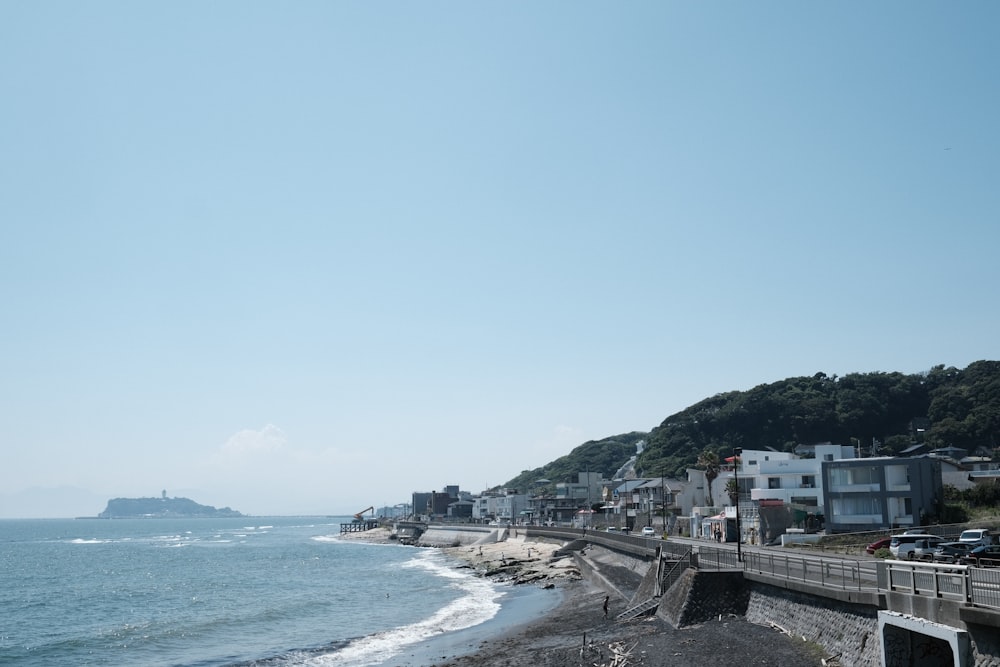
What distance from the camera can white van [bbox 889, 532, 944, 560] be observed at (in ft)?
120

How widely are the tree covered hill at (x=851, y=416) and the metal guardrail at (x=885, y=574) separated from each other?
85326 millimetres

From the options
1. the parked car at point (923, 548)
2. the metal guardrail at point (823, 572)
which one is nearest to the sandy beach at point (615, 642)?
the metal guardrail at point (823, 572)

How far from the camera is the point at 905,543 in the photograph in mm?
37531

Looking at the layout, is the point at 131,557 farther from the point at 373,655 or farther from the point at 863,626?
the point at 863,626

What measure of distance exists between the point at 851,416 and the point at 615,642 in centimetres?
11736

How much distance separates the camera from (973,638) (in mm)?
16141

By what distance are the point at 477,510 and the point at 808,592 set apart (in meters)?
158

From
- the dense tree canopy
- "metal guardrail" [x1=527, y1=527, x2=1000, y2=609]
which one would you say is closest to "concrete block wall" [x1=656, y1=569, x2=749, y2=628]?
"metal guardrail" [x1=527, y1=527, x2=1000, y2=609]

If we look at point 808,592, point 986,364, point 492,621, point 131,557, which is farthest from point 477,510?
point 808,592

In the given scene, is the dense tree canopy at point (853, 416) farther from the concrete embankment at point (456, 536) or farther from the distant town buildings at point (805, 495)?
the concrete embankment at point (456, 536)

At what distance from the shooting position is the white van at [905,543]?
120 ft

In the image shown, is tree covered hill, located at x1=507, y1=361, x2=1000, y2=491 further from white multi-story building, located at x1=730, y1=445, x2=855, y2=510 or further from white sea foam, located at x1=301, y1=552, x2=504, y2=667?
white sea foam, located at x1=301, y1=552, x2=504, y2=667

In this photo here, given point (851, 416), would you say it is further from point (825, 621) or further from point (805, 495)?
point (825, 621)

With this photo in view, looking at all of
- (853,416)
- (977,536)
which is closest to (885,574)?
(977,536)
